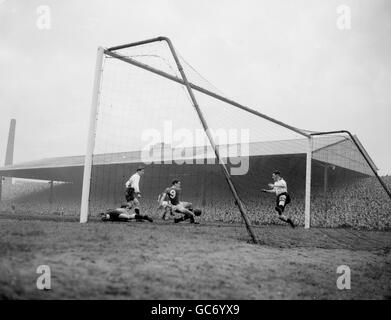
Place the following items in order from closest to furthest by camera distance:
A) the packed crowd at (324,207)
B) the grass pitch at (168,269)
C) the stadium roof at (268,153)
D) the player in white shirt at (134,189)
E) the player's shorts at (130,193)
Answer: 1. the grass pitch at (168,269)
2. the player in white shirt at (134,189)
3. the player's shorts at (130,193)
4. the packed crowd at (324,207)
5. the stadium roof at (268,153)

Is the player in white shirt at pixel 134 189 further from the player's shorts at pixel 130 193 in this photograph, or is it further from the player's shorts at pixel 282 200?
the player's shorts at pixel 282 200

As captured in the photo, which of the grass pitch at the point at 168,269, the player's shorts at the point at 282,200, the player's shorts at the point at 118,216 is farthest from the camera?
the player's shorts at the point at 282,200

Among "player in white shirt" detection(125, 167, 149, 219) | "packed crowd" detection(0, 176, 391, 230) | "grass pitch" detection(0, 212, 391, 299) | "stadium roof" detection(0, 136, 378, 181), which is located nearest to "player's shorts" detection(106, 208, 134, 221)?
"player in white shirt" detection(125, 167, 149, 219)

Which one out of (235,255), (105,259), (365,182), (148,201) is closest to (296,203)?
(365,182)

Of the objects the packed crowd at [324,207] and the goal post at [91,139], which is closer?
the goal post at [91,139]

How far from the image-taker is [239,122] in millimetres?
15359

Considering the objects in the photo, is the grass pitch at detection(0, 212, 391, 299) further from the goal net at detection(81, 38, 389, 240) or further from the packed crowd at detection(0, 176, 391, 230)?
the packed crowd at detection(0, 176, 391, 230)

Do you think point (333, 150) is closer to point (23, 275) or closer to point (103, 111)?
point (103, 111)

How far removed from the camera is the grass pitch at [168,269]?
3250mm

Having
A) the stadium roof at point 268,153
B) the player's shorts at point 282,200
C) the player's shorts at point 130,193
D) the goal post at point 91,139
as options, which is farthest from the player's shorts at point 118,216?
the stadium roof at point 268,153

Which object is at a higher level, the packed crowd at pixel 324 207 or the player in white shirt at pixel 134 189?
the player in white shirt at pixel 134 189

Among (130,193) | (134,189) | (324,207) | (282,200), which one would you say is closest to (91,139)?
(134,189)

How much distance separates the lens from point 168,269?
3.95 m
